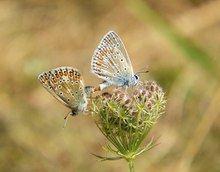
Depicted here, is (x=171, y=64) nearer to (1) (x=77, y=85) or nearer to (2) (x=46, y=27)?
(2) (x=46, y=27)

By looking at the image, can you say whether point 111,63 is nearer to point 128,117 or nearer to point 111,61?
point 111,61

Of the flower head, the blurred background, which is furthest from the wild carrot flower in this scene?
the blurred background

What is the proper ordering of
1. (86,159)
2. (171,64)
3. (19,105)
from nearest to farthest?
1. (86,159)
2. (19,105)
3. (171,64)

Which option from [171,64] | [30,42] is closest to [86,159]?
[171,64]

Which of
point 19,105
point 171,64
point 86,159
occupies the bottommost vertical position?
point 86,159

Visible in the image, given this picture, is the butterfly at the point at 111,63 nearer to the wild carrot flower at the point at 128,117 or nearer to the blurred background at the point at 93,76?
the wild carrot flower at the point at 128,117

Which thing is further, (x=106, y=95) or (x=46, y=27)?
(x=46, y=27)

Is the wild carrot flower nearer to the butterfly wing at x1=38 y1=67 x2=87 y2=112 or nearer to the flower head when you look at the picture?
the flower head
